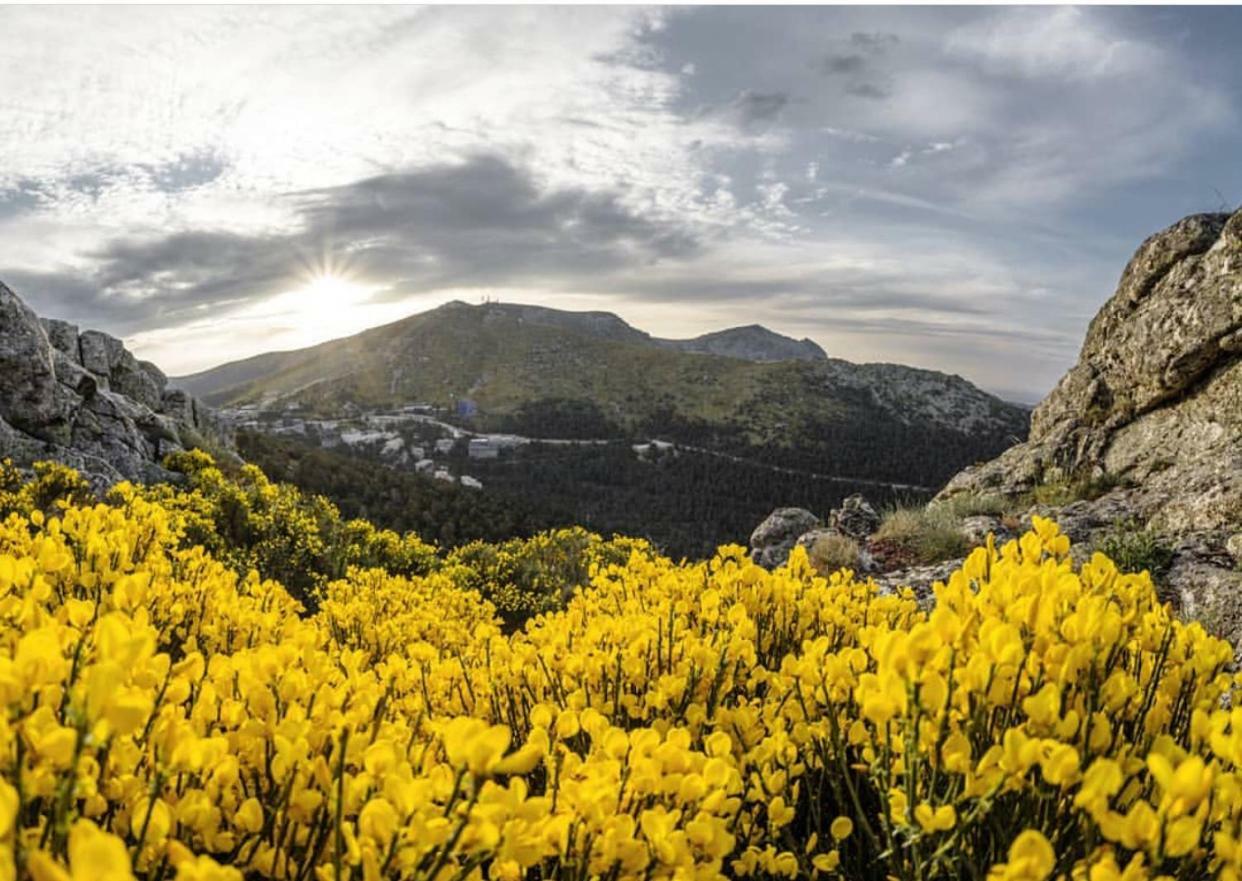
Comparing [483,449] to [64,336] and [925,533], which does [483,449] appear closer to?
[64,336]

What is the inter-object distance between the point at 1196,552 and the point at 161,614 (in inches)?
339

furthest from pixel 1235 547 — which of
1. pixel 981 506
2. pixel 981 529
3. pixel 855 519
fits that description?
pixel 855 519

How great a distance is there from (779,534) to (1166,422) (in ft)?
20.3

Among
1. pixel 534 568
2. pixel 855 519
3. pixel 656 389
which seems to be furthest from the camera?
pixel 656 389

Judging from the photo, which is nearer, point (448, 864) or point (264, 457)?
point (448, 864)

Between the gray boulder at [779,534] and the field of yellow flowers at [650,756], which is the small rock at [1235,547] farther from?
the gray boulder at [779,534]

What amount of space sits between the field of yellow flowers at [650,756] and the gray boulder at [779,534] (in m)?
9.59

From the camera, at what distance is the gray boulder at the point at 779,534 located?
497 inches

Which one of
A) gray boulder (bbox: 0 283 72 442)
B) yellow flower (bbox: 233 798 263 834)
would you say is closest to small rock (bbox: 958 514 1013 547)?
yellow flower (bbox: 233 798 263 834)

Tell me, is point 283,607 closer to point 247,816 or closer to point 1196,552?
point 247,816

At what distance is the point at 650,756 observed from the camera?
1766mm

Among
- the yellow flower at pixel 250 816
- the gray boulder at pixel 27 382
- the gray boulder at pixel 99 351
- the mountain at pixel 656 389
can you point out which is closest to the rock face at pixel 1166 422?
the yellow flower at pixel 250 816

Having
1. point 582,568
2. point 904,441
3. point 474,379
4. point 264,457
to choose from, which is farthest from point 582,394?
point 582,568

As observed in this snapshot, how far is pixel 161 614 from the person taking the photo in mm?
3838
